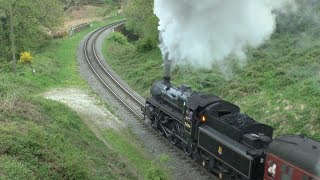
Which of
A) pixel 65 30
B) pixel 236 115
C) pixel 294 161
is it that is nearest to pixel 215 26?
pixel 236 115

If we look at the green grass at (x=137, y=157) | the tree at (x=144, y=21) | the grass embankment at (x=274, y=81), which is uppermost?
the tree at (x=144, y=21)

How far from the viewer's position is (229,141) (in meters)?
14.1

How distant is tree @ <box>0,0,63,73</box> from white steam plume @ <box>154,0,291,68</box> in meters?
16.6

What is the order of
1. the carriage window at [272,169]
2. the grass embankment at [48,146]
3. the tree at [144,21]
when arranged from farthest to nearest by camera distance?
the tree at [144,21] < the carriage window at [272,169] < the grass embankment at [48,146]

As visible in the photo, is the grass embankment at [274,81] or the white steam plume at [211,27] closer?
the grass embankment at [274,81]

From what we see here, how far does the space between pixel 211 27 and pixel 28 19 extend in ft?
66.6

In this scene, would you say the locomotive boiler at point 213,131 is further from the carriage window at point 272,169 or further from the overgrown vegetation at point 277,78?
the overgrown vegetation at point 277,78

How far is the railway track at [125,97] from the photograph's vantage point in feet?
56.2

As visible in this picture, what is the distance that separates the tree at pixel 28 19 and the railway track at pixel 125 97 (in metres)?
5.03

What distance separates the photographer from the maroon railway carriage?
34.7 feet

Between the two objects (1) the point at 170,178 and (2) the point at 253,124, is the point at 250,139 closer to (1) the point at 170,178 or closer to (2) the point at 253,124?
(2) the point at 253,124

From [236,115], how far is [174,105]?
4397 mm

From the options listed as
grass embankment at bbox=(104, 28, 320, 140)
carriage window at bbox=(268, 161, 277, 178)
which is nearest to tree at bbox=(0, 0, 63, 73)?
grass embankment at bbox=(104, 28, 320, 140)

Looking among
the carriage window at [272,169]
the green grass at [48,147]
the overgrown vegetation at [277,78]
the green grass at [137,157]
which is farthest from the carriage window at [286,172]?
the overgrown vegetation at [277,78]
